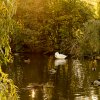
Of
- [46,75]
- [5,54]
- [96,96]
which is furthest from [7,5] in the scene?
[46,75]

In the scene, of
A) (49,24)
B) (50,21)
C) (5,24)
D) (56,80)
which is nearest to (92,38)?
(50,21)

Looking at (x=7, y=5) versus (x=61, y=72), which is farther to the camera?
(x=61, y=72)

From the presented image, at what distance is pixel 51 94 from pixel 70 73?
8057mm

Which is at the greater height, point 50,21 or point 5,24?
point 50,21

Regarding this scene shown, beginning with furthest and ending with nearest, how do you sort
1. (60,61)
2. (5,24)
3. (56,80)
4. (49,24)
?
(49,24), (60,61), (56,80), (5,24)

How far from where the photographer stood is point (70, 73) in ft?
96.5

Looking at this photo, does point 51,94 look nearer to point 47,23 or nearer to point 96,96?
point 96,96


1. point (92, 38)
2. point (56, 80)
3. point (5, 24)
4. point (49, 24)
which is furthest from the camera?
point (49, 24)

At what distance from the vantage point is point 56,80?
26.4 meters

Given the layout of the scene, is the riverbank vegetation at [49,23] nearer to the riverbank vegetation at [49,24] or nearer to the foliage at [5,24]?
the riverbank vegetation at [49,24]

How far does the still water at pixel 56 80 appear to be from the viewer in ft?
69.9

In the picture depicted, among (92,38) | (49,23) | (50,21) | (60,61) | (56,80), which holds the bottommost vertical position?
(56,80)

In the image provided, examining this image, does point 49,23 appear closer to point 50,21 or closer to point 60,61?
point 50,21

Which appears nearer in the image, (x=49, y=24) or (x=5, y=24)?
(x=5, y=24)
